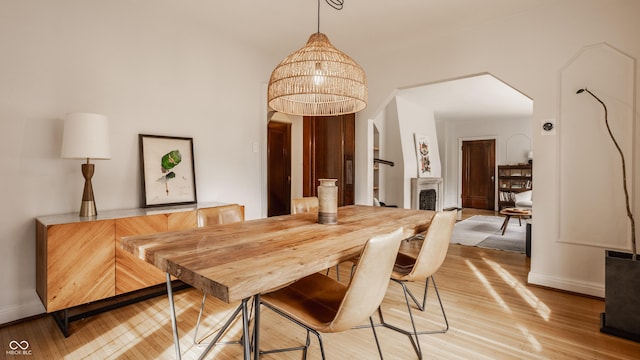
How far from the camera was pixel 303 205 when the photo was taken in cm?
285

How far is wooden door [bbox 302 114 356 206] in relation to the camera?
15.0 ft

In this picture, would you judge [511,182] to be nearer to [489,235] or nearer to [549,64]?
[489,235]

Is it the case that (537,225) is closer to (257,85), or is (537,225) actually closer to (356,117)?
(356,117)

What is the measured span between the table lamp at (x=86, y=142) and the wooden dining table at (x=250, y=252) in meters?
1.05

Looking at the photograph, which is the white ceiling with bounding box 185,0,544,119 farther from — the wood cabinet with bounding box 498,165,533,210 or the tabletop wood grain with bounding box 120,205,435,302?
the wood cabinet with bounding box 498,165,533,210

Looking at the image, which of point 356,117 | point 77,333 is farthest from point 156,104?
point 356,117

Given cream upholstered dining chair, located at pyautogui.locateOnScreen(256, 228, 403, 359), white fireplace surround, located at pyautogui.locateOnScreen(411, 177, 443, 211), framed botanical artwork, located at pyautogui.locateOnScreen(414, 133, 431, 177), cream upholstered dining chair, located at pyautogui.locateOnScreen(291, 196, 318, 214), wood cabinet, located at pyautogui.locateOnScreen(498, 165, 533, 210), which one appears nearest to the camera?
cream upholstered dining chair, located at pyautogui.locateOnScreen(256, 228, 403, 359)

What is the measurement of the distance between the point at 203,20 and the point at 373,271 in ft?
10.1

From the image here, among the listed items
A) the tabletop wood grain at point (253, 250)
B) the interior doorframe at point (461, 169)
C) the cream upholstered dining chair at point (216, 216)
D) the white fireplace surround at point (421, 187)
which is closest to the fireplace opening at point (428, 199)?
the white fireplace surround at point (421, 187)

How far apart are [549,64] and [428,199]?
3.84 metres

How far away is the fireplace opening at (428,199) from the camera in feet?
20.6

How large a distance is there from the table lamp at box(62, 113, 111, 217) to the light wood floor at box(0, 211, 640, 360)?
829mm

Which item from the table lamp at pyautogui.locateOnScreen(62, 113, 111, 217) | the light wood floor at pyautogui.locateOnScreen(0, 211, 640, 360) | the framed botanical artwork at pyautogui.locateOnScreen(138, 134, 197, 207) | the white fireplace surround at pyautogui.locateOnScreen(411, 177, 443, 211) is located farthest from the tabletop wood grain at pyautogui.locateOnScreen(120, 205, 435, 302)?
the white fireplace surround at pyautogui.locateOnScreen(411, 177, 443, 211)

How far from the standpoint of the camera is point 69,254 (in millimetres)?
2092
